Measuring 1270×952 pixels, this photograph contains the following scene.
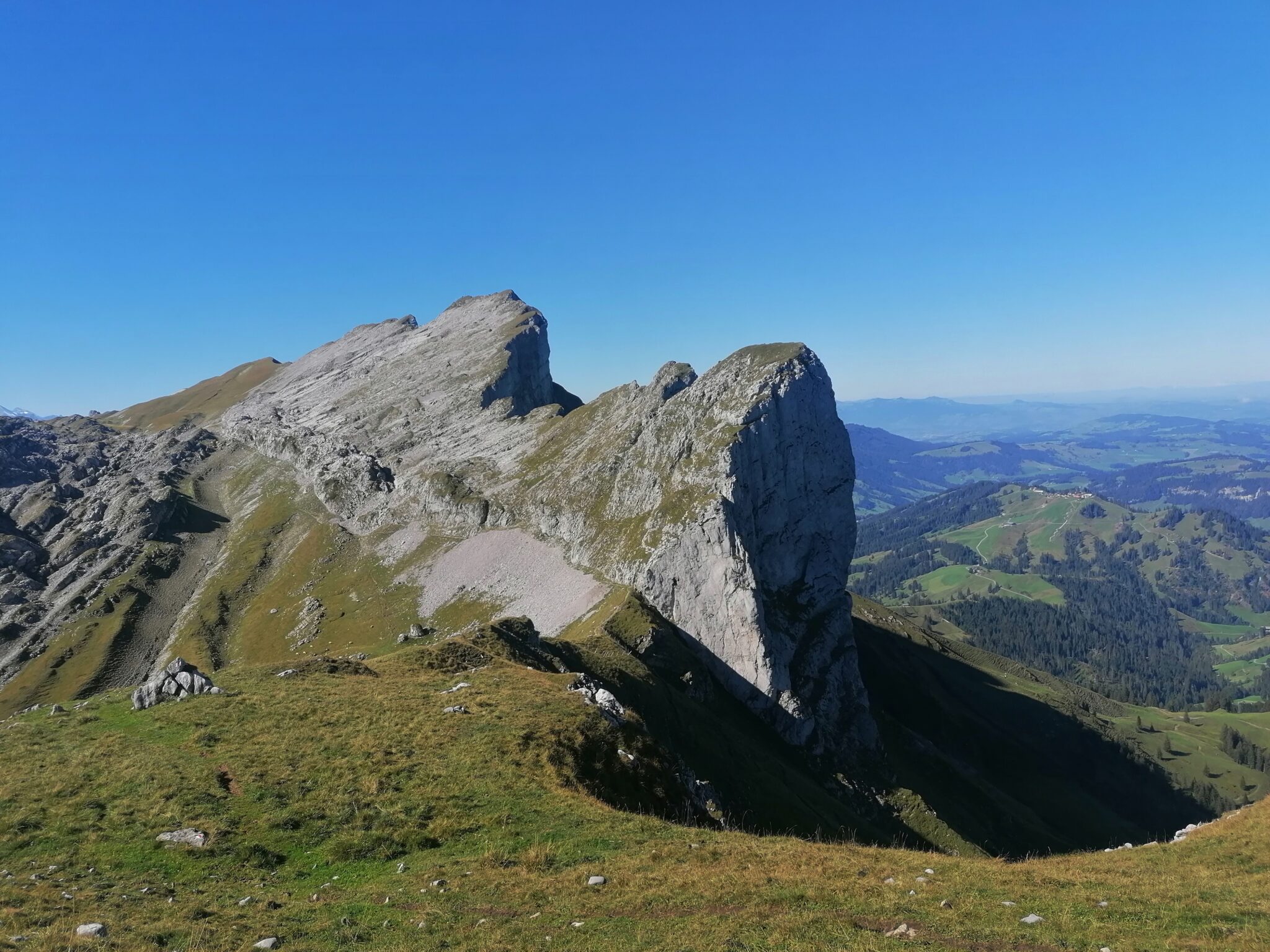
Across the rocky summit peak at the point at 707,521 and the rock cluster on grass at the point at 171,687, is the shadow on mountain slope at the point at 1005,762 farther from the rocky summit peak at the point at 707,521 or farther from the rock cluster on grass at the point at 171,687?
the rock cluster on grass at the point at 171,687

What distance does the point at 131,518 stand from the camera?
173 meters

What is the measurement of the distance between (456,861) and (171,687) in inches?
995

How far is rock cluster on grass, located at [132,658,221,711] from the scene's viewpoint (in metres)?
37.6

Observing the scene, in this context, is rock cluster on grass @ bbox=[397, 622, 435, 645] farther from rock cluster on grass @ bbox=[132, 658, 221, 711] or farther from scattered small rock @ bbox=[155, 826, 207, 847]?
scattered small rock @ bbox=[155, 826, 207, 847]

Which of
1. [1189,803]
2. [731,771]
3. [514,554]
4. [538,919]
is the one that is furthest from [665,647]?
[1189,803]

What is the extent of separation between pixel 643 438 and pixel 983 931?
368 ft

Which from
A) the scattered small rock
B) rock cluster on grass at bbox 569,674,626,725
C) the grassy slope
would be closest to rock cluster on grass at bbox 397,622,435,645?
rock cluster on grass at bbox 569,674,626,725

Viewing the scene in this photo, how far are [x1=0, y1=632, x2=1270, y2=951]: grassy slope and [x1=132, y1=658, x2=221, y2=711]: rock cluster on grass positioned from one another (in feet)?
5.62

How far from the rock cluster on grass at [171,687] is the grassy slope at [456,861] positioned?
5.62 ft

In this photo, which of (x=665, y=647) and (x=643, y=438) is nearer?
(x=665, y=647)

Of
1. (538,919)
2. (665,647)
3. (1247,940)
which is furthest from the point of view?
(665,647)

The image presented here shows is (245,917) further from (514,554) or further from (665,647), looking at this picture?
(514,554)

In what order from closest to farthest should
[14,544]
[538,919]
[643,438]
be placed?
[538,919] < [643,438] < [14,544]

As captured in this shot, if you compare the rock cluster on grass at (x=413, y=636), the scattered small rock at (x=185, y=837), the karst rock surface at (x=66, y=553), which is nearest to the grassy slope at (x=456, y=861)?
the scattered small rock at (x=185, y=837)
